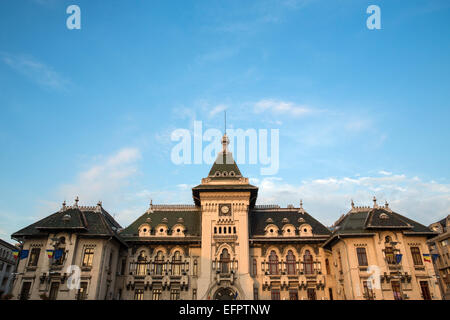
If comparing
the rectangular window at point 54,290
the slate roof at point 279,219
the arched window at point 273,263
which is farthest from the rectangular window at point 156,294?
the arched window at point 273,263

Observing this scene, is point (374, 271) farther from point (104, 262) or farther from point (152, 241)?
point (104, 262)

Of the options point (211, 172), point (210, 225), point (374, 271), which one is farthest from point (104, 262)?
point (374, 271)

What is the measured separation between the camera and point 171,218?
47875 millimetres

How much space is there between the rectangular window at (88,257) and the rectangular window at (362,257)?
3157 centimetres

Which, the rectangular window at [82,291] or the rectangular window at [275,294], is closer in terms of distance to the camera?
the rectangular window at [82,291]

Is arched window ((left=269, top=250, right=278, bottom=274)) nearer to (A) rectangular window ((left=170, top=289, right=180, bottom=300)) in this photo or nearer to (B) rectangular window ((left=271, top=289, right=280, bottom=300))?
(B) rectangular window ((left=271, top=289, right=280, bottom=300))

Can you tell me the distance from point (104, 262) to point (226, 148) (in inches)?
958

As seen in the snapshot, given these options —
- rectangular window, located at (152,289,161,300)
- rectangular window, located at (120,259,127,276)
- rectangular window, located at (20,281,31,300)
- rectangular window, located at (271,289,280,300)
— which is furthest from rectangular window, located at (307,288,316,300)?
rectangular window, located at (20,281,31,300)

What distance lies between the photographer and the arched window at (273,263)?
138 ft

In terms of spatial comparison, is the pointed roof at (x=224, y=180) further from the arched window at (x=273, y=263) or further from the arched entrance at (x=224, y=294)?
the arched entrance at (x=224, y=294)

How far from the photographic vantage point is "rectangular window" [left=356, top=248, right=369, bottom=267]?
1507 inches

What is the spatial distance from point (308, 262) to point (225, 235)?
37.1 ft

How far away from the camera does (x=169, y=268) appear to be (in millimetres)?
42500

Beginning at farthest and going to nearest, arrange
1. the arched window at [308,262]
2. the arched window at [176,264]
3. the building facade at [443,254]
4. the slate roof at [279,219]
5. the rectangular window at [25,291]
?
the building facade at [443,254] < the slate roof at [279,219] < the arched window at [176,264] < the arched window at [308,262] < the rectangular window at [25,291]
